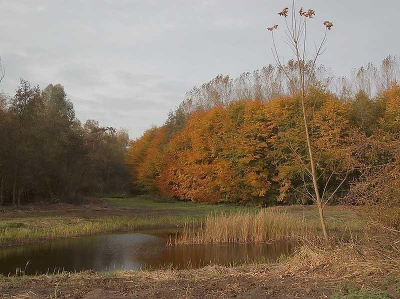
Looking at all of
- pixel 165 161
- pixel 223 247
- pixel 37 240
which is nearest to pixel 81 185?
pixel 165 161

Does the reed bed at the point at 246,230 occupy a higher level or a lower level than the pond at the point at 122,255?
higher

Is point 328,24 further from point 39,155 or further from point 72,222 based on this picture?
point 39,155

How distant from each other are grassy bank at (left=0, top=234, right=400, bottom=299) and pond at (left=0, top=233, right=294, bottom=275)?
5.33m

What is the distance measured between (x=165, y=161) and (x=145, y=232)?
22872 millimetres

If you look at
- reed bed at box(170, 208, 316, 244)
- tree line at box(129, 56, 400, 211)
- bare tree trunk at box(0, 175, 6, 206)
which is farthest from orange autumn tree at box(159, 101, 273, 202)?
bare tree trunk at box(0, 175, 6, 206)

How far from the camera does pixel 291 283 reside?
607 cm

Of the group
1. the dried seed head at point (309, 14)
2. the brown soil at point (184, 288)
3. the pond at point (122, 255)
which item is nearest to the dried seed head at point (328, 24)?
the dried seed head at point (309, 14)

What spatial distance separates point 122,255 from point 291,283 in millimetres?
10026

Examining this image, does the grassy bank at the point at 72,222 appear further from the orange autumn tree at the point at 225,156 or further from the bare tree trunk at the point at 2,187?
the orange autumn tree at the point at 225,156

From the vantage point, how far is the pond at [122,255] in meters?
13.0

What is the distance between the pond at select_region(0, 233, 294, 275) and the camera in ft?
42.7

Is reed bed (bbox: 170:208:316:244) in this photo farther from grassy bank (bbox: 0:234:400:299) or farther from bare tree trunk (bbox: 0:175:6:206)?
bare tree trunk (bbox: 0:175:6:206)

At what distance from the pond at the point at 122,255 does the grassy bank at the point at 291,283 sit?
5328 mm

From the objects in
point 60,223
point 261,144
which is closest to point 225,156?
point 261,144
